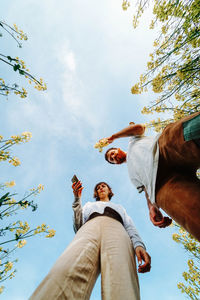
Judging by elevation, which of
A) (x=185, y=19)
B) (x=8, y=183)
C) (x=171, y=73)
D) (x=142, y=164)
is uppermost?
(x=185, y=19)

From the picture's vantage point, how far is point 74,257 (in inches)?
48.9

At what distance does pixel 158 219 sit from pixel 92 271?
82cm

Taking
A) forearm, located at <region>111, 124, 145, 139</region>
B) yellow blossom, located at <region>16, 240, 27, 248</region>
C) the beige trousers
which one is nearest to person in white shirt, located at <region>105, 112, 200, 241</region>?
forearm, located at <region>111, 124, 145, 139</region>

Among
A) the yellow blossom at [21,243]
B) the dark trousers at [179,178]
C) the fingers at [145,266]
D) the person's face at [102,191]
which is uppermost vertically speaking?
the dark trousers at [179,178]

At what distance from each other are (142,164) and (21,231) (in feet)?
9.26

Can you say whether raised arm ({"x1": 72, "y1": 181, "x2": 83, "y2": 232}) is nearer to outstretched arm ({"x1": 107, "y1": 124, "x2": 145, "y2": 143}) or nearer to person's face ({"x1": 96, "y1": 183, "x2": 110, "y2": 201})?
person's face ({"x1": 96, "y1": 183, "x2": 110, "y2": 201})

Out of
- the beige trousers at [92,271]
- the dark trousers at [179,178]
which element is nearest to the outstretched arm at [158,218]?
the dark trousers at [179,178]

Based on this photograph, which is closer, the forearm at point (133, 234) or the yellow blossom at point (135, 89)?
the forearm at point (133, 234)

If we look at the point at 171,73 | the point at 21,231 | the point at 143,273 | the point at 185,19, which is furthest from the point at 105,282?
the point at 185,19

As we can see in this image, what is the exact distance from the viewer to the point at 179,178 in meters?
1.01

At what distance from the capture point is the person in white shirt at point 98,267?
Answer: 1027 millimetres

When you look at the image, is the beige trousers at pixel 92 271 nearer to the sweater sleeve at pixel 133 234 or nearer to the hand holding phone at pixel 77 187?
the sweater sleeve at pixel 133 234

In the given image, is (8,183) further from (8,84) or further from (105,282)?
(105,282)

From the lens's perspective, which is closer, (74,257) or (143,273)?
(74,257)
